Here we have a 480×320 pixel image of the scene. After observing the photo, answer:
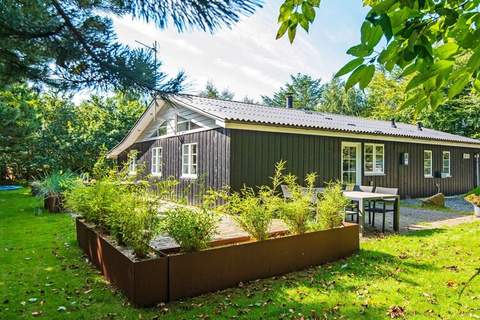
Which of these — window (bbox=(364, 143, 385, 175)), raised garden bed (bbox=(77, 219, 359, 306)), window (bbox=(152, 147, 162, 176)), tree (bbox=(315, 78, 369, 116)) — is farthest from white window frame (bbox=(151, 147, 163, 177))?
tree (bbox=(315, 78, 369, 116))

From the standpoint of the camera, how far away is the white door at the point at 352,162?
1170cm

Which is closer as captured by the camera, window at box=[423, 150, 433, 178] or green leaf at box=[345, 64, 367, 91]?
green leaf at box=[345, 64, 367, 91]

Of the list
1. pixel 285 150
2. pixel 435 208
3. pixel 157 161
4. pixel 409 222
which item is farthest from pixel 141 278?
pixel 157 161

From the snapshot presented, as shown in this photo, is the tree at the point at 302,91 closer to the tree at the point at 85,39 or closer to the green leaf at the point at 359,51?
the tree at the point at 85,39

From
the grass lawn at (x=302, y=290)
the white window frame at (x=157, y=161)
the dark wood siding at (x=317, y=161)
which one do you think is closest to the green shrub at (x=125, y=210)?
the grass lawn at (x=302, y=290)

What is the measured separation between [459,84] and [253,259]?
3.57 meters

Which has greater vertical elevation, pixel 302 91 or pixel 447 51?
pixel 302 91

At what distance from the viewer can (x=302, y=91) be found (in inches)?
1667

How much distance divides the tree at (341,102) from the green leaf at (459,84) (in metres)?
35.2

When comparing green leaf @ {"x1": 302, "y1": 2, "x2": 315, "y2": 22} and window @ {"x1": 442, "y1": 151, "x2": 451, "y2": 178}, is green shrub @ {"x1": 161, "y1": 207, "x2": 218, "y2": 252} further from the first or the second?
window @ {"x1": 442, "y1": 151, "x2": 451, "y2": 178}

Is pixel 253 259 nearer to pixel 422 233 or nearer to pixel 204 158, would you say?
pixel 422 233

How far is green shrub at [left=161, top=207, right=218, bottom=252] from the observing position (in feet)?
12.5

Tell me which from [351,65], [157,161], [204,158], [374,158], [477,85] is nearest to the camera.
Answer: [351,65]

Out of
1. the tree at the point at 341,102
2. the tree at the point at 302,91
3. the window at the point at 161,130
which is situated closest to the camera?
the window at the point at 161,130
